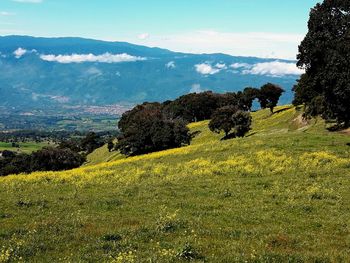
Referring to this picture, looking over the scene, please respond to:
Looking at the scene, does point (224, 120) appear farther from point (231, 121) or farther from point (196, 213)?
point (196, 213)

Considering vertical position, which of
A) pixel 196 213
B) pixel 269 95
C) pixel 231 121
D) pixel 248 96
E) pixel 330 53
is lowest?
pixel 231 121

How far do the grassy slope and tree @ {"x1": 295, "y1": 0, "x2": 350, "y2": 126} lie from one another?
5.48 metres

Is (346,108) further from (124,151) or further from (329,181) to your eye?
(124,151)

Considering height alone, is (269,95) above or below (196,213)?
below

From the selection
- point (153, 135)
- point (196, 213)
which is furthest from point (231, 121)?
point (196, 213)

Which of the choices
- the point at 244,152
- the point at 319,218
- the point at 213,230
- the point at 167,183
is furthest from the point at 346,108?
the point at 213,230

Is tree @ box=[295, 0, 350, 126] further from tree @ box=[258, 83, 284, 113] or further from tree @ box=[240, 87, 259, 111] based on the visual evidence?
tree @ box=[240, 87, 259, 111]

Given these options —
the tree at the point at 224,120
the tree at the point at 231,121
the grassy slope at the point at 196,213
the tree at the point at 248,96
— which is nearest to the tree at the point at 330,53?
the grassy slope at the point at 196,213

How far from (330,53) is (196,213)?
2731cm

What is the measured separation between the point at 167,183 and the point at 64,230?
16.2 m

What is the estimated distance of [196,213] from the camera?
21750 millimetres

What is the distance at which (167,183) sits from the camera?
1332 inches

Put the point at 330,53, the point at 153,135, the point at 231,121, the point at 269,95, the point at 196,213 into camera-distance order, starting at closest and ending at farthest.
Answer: the point at 196,213 < the point at 330,53 < the point at 153,135 < the point at 231,121 < the point at 269,95

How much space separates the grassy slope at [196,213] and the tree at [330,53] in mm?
5484
